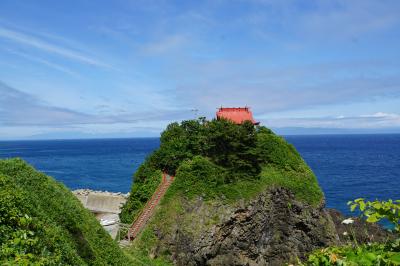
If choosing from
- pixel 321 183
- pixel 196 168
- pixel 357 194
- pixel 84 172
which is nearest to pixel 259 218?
pixel 196 168

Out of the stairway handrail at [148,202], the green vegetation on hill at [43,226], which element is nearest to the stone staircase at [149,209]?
the stairway handrail at [148,202]

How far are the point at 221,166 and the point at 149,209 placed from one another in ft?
20.3

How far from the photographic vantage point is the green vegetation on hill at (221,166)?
27188 mm

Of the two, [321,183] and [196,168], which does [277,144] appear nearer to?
[196,168]

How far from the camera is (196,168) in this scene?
2767 centimetres

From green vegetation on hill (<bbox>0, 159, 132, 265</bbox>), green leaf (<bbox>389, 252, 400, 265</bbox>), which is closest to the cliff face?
green vegetation on hill (<bbox>0, 159, 132, 265</bbox>)

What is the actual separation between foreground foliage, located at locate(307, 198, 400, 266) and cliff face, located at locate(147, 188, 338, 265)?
20.9 metres

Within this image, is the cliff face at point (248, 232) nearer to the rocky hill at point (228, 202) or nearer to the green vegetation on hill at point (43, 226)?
the rocky hill at point (228, 202)

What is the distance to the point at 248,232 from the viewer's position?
2686 centimetres

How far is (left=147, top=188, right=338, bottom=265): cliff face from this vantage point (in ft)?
82.3

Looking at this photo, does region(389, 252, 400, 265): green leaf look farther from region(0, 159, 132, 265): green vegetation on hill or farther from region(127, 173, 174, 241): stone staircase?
region(127, 173, 174, 241): stone staircase

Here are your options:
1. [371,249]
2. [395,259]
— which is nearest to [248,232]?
[371,249]

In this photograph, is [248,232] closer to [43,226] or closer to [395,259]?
[43,226]

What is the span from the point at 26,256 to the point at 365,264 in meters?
7.06
